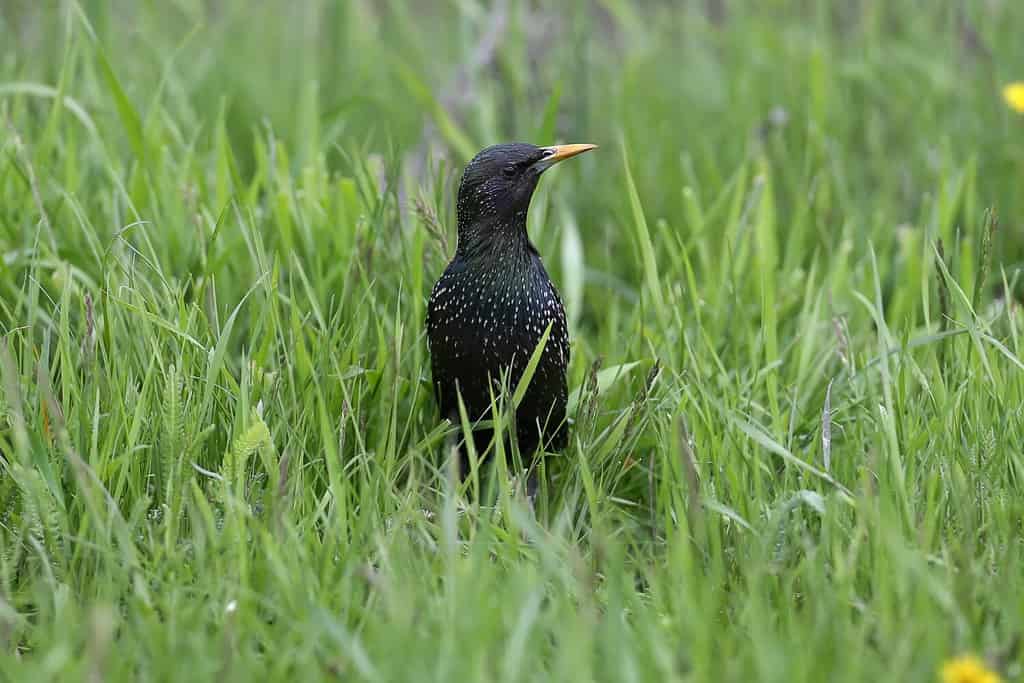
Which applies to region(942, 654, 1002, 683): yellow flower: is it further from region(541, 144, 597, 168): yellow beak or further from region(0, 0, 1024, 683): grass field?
region(541, 144, 597, 168): yellow beak

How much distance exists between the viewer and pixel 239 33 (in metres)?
5.82

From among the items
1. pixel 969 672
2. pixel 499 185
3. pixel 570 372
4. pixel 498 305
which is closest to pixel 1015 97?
pixel 570 372

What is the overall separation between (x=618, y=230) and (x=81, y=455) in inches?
91.8

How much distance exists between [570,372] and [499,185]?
27.9 inches

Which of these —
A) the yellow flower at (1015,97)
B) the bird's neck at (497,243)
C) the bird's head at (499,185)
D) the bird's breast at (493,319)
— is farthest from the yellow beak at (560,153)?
the yellow flower at (1015,97)

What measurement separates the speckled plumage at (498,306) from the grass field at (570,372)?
125mm

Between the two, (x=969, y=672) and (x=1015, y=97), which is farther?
(x=1015, y=97)

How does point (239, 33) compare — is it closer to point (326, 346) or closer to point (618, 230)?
point (618, 230)

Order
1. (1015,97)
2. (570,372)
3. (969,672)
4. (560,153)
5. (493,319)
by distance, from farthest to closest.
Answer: (1015,97) < (570,372) < (560,153) < (493,319) < (969,672)

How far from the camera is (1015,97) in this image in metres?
4.52

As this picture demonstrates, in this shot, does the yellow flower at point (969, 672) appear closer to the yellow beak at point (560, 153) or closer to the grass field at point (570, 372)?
the grass field at point (570, 372)

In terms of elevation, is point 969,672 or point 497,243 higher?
point 497,243

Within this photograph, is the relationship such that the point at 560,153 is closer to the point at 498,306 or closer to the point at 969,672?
the point at 498,306

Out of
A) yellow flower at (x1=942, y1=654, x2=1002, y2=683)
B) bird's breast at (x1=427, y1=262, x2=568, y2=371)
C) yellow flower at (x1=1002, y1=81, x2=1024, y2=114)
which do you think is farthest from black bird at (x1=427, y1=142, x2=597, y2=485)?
yellow flower at (x1=1002, y1=81, x2=1024, y2=114)
